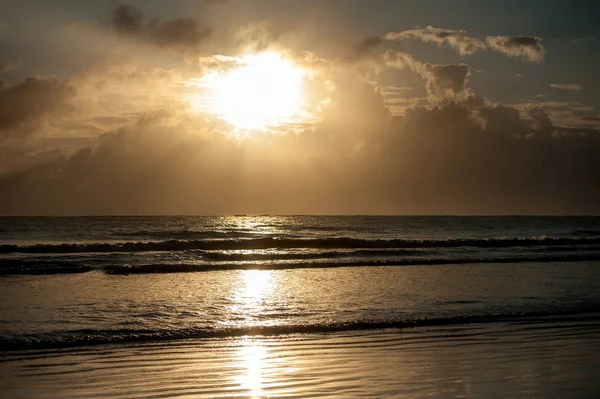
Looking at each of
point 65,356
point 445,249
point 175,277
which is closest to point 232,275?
point 175,277

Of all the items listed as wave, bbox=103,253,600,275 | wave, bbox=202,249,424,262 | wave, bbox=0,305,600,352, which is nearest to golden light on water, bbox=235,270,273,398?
wave, bbox=0,305,600,352

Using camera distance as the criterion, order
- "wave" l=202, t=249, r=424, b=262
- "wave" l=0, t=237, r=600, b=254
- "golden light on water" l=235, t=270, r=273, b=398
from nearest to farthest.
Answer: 1. "golden light on water" l=235, t=270, r=273, b=398
2. "wave" l=202, t=249, r=424, b=262
3. "wave" l=0, t=237, r=600, b=254

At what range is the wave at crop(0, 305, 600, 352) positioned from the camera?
11.6 metres

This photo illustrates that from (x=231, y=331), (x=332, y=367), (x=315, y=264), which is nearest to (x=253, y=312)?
(x=231, y=331)

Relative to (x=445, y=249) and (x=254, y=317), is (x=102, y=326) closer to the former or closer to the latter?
(x=254, y=317)

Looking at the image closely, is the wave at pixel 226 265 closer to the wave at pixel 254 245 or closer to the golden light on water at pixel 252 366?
the wave at pixel 254 245

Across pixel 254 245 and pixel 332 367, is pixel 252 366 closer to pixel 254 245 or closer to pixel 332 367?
pixel 332 367

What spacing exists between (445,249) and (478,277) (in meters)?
17.2

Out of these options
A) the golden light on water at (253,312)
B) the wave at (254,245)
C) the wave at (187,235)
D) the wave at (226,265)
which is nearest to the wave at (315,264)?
A: the wave at (226,265)

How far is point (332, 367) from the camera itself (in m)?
9.50

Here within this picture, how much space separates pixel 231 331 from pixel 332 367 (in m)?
3.58

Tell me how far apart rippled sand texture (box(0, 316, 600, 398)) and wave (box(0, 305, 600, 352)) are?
1.69ft

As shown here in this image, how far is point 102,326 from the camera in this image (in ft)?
42.3

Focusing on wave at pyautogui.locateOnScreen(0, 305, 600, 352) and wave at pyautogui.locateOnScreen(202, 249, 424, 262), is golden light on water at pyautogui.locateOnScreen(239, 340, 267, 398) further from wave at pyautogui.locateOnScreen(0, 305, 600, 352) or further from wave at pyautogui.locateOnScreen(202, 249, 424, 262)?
wave at pyautogui.locateOnScreen(202, 249, 424, 262)
